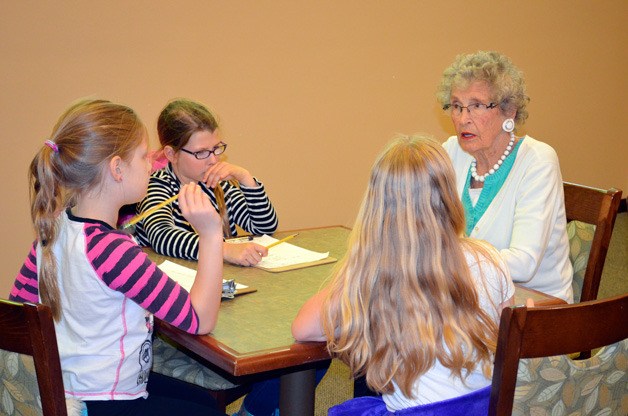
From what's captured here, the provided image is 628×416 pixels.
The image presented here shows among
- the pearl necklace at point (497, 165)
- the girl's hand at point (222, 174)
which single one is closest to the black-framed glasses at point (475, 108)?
the pearl necklace at point (497, 165)

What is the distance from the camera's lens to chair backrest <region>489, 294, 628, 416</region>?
52.3 inches

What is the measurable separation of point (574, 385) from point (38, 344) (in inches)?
37.8

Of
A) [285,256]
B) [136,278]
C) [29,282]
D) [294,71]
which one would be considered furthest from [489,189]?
[294,71]

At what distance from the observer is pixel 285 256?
2.39 meters

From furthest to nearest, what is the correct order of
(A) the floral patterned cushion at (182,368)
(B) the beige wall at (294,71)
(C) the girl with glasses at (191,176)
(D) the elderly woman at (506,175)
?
(B) the beige wall at (294,71), (C) the girl with glasses at (191,176), (D) the elderly woman at (506,175), (A) the floral patterned cushion at (182,368)

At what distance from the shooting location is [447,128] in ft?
16.6

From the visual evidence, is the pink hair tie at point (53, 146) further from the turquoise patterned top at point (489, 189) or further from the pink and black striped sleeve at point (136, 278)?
the turquoise patterned top at point (489, 189)

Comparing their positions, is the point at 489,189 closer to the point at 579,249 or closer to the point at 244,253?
the point at 579,249

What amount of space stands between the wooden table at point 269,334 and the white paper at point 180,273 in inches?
1.8

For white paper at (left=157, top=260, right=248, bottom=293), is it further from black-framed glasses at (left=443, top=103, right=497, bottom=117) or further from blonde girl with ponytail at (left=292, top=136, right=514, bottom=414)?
black-framed glasses at (left=443, top=103, right=497, bottom=117)

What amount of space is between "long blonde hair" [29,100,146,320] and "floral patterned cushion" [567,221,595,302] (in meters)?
1.52

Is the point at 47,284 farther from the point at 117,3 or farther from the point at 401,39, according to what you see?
the point at 401,39

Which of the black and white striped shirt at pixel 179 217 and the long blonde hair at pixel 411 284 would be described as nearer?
the long blonde hair at pixel 411 284

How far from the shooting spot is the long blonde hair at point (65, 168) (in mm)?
1702
